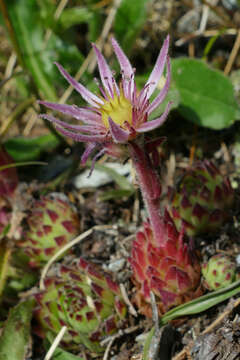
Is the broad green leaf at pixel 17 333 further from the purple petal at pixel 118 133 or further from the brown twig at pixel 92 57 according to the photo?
the brown twig at pixel 92 57

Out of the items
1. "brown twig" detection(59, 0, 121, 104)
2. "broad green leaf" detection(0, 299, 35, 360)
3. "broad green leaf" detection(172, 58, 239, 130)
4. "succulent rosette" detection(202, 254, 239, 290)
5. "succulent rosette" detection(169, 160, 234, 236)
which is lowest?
"succulent rosette" detection(202, 254, 239, 290)

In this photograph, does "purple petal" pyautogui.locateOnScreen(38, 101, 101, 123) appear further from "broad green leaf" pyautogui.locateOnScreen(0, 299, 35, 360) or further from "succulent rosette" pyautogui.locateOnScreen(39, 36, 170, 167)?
"broad green leaf" pyautogui.locateOnScreen(0, 299, 35, 360)

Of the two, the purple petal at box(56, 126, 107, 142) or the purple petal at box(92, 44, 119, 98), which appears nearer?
the purple petal at box(56, 126, 107, 142)

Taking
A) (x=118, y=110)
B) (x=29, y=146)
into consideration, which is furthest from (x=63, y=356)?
(x=29, y=146)

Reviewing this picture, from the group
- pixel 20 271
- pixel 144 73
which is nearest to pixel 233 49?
pixel 144 73

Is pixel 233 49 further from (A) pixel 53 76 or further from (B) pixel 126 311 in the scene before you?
(B) pixel 126 311

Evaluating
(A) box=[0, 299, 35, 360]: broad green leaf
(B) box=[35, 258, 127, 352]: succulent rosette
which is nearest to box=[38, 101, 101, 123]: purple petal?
(B) box=[35, 258, 127, 352]: succulent rosette

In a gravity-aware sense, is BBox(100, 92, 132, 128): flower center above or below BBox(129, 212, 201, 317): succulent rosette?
above
